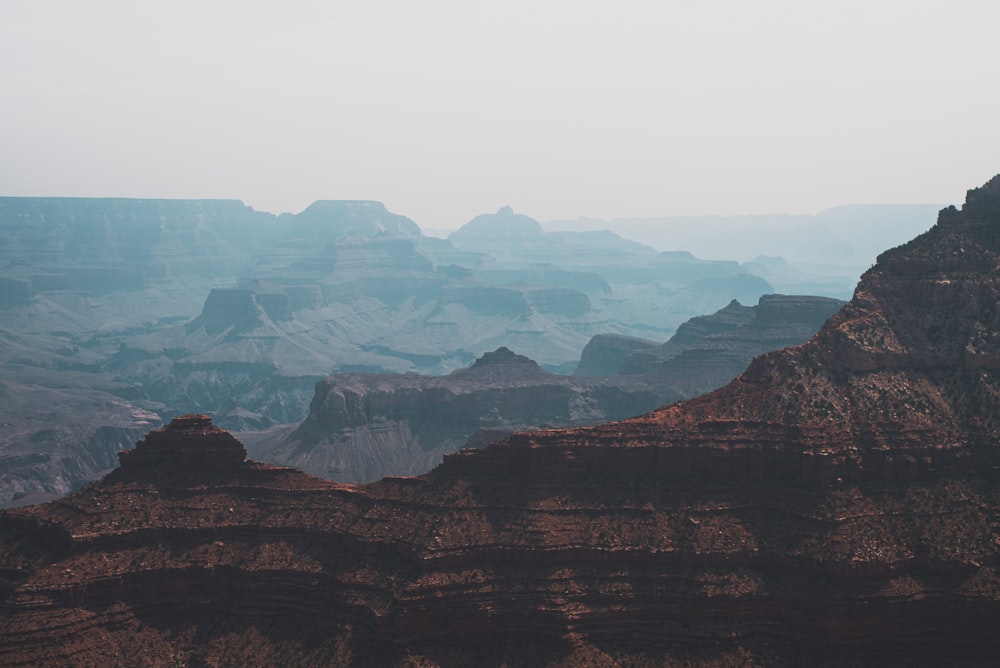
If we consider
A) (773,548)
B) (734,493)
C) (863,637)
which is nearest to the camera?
(863,637)

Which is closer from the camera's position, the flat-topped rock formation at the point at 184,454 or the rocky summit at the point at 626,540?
the rocky summit at the point at 626,540

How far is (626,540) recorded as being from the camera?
78.0m

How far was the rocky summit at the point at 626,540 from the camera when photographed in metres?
72.8

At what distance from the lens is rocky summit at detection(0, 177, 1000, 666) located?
7275 cm

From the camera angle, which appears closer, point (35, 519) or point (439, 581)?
point (439, 581)

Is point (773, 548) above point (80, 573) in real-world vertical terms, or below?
above

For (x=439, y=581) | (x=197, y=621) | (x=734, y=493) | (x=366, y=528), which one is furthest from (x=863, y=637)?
(x=197, y=621)

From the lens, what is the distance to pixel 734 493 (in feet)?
267

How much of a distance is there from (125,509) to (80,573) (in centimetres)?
793

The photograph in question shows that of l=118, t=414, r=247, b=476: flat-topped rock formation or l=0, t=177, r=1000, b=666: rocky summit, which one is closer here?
l=0, t=177, r=1000, b=666: rocky summit

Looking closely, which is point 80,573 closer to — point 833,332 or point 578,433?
point 578,433

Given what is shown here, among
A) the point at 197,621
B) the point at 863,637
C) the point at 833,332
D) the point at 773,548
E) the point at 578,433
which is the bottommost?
the point at 197,621

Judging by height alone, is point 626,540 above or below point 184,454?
below

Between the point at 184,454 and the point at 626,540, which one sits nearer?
the point at 626,540
